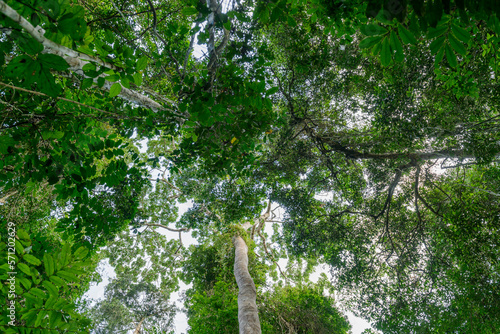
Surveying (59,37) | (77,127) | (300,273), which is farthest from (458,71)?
(300,273)

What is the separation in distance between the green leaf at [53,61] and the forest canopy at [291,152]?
0.16 meters

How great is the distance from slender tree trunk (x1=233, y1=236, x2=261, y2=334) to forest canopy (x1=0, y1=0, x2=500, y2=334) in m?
0.05

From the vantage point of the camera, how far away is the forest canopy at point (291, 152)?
2.31m

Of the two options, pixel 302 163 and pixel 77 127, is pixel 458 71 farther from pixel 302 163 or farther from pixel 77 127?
pixel 77 127

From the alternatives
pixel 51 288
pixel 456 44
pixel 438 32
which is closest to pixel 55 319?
pixel 51 288

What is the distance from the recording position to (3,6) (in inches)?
38.2

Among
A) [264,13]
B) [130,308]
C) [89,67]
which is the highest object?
[130,308]

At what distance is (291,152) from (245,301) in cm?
407

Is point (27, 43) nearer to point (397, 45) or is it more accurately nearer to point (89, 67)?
point (89, 67)

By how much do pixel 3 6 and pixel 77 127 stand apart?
166 centimetres

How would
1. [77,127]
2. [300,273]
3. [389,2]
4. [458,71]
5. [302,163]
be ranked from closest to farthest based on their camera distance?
1. [389,2]
2. [77,127]
3. [458,71]
4. [302,163]
5. [300,273]

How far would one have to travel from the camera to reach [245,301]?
557 cm

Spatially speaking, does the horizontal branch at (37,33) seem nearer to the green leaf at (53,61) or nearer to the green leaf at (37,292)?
the green leaf at (53,61)

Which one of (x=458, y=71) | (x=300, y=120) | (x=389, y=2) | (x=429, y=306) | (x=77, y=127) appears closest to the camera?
(x=389, y=2)
